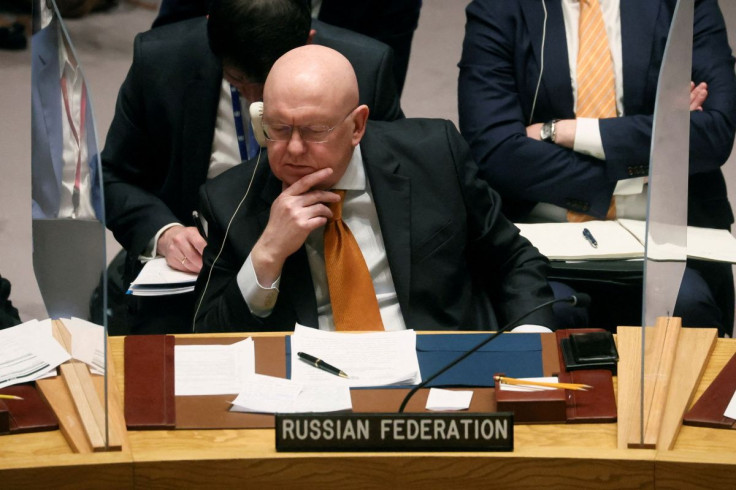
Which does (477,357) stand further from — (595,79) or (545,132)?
(595,79)

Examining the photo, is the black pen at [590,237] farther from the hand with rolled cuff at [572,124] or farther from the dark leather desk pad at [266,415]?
the dark leather desk pad at [266,415]

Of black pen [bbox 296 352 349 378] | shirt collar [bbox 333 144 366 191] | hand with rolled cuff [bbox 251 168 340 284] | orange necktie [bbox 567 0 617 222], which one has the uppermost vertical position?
orange necktie [bbox 567 0 617 222]

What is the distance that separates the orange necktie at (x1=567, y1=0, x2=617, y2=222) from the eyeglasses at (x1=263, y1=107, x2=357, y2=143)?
1120 millimetres

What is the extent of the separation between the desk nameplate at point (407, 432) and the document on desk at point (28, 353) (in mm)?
569

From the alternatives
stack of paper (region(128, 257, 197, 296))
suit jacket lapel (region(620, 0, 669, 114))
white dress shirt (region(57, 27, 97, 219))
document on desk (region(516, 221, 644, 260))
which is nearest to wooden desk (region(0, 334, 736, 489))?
white dress shirt (region(57, 27, 97, 219))

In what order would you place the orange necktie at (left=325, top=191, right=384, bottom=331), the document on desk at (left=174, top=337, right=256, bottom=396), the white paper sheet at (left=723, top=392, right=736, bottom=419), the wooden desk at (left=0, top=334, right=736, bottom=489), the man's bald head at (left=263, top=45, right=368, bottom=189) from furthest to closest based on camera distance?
1. the orange necktie at (left=325, top=191, right=384, bottom=331)
2. the man's bald head at (left=263, top=45, right=368, bottom=189)
3. the document on desk at (left=174, top=337, right=256, bottom=396)
4. the white paper sheet at (left=723, top=392, right=736, bottom=419)
5. the wooden desk at (left=0, top=334, right=736, bottom=489)

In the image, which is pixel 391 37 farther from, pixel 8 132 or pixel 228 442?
pixel 228 442

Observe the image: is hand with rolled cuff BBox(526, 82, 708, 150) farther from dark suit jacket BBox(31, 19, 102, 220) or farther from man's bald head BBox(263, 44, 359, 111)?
dark suit jacket BBox(31, 19, 102, 220)

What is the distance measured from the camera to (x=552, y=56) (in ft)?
11.1

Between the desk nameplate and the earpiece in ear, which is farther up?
the earpiece in ear

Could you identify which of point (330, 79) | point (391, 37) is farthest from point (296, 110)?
point (391, 37)

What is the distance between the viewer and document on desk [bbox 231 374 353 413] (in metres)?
2.04

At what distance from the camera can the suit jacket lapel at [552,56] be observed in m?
3.38

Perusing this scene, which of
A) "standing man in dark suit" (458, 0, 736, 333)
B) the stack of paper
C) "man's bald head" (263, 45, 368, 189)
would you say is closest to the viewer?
"man's bald head" (263, 45, 368, 189)
